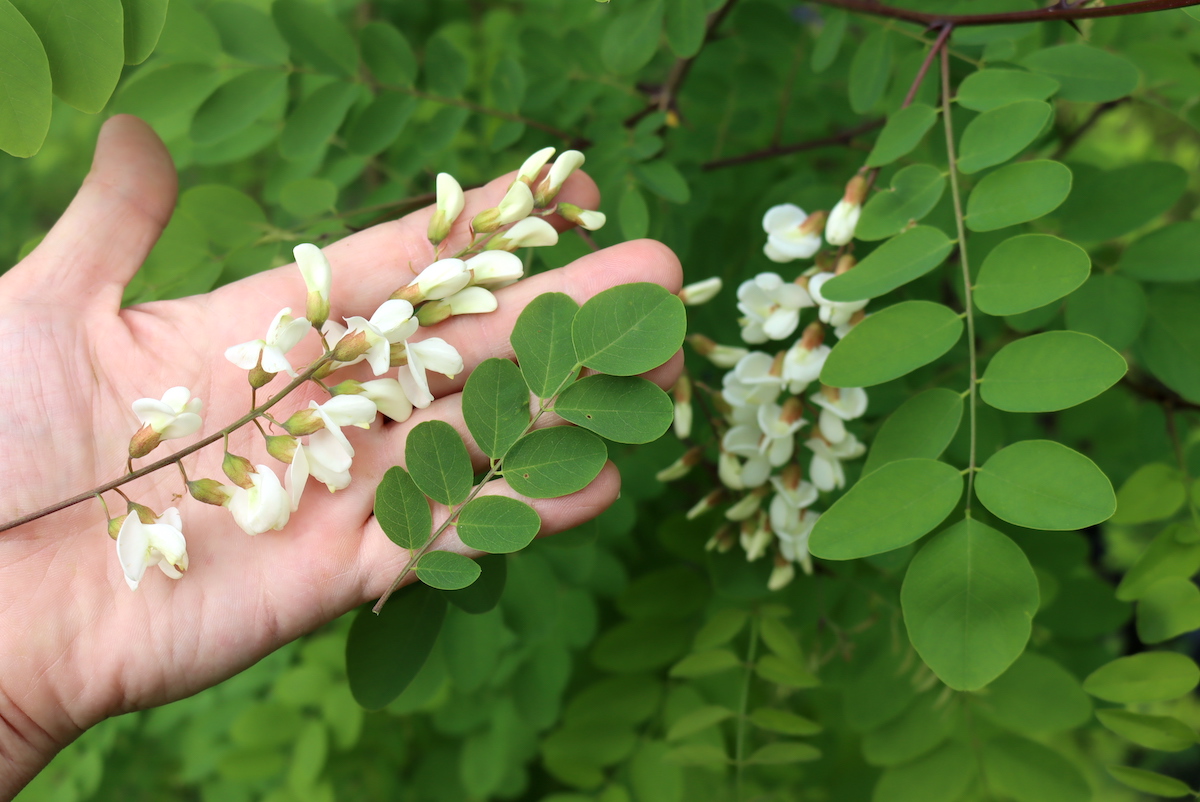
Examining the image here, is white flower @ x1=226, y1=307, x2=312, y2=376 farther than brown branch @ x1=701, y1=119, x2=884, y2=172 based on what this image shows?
No

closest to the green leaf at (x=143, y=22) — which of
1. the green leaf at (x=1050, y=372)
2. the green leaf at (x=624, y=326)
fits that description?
the green leaf at (x=624, y=326)

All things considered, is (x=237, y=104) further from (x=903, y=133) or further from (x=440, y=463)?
(x=903, y=133)

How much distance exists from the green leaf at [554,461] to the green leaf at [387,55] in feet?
3.35

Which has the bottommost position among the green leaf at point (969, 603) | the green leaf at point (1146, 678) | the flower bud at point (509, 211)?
the green leaf at point (1146, 678)

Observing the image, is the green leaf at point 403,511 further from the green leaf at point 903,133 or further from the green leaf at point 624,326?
the green leaf at point 903,133

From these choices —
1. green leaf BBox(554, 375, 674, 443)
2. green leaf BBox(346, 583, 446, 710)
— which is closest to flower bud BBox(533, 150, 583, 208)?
green leaf BBox(554, 375, 674, 443)

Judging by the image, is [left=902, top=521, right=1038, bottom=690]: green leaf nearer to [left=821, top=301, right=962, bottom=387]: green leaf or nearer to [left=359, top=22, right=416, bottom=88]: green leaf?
[left=821, top=301, right=962, bottom=387]: green leaf

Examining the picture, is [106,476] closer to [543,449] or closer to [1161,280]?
[543,449]

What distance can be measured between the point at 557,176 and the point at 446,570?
0.69 m

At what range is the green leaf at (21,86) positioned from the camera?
106 centimetres

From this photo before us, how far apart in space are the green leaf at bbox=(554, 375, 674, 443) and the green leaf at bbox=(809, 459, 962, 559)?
0.27 metres

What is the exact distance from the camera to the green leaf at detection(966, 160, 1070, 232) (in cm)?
117

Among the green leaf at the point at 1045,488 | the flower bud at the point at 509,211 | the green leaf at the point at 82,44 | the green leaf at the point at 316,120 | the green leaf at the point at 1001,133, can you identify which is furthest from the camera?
the green leaf at the point at 316,120

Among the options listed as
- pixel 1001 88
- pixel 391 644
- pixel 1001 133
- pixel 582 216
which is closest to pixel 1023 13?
pixel 1001 88
